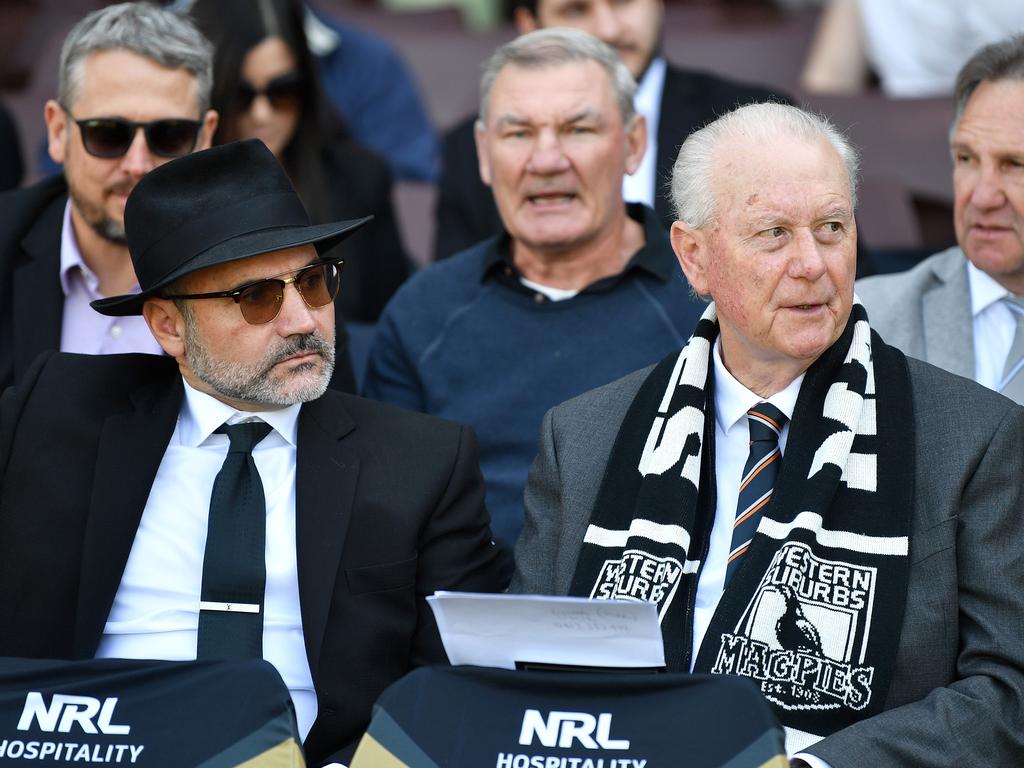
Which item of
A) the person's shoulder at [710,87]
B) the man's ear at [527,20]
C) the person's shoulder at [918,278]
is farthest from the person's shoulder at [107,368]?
the man's ear at [527,20]

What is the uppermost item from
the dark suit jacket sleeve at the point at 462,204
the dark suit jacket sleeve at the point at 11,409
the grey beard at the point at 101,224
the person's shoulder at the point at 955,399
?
the dark suit jacket sleeve at the point at 462,204

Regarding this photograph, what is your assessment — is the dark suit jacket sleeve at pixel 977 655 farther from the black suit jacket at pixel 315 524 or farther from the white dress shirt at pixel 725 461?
the black suit jacket at pixel 315 524

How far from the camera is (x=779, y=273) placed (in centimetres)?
308

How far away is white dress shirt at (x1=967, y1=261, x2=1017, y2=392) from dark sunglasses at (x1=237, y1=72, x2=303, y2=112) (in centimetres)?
261

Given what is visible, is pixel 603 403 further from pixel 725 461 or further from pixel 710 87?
pixel 710 87

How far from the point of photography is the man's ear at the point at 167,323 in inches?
133

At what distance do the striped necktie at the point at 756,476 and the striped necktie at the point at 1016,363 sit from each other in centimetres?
82

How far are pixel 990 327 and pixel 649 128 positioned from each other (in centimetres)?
181

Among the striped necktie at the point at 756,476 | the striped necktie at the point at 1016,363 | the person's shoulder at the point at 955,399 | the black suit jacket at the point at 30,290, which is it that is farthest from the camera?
the black suit jacket at the point at 30,290

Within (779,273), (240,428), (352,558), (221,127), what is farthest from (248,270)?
(221,127)

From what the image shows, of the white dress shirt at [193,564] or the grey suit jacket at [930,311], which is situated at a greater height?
the grey suit jacket at [930,311]

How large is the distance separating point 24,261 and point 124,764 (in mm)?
2219

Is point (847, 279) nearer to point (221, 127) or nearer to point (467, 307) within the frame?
point (467, 307)

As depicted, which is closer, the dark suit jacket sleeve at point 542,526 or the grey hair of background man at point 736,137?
the grey hair of background man at point 736,137
